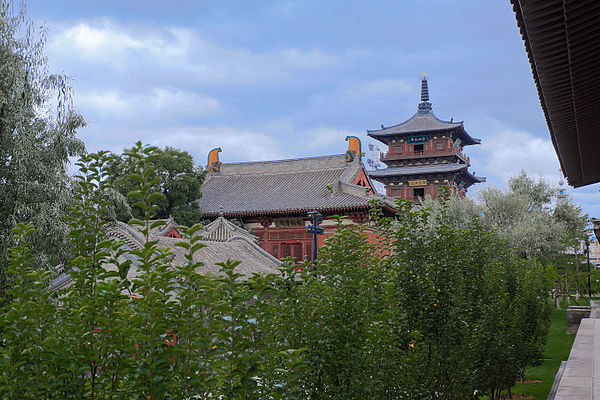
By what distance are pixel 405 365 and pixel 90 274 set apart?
2.78m

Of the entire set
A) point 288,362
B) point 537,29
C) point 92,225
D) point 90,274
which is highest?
point 537,29

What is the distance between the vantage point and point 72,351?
9.37 feet

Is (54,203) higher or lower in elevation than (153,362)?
higher

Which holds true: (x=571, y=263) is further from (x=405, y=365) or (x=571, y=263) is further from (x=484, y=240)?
(x=405, y=365)

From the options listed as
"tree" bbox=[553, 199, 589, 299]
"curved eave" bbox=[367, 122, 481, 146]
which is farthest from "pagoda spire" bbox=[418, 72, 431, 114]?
"tree" bbox=[553, 199, 589, 299]

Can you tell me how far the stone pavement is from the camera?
7145 mm

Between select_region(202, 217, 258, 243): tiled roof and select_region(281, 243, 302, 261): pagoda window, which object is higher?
select_region(202, 217, 258, 243): tiled roof

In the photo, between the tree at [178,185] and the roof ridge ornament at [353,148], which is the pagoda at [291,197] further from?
the tree at [178,185]

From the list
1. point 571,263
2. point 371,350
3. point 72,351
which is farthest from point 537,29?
point 571,263

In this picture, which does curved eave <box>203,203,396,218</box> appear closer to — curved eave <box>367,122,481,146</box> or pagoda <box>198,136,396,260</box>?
pagoda <box>198,136,396,260</box>

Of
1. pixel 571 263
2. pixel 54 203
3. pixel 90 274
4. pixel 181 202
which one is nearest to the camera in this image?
pixel 90 274

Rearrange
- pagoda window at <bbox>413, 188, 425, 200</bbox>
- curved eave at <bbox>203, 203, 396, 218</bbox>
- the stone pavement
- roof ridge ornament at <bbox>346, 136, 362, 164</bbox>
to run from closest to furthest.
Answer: the stone pavement, curved eave at <bbox>203, 203, 396, 218</bbox>, roof ridge ornament at <bbox>346, 136, 362, 164</bbox>, pagoda window at <bbox>413, 188, 425, 200</bbox>

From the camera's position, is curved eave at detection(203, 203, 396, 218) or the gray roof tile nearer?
curved eave at detection(203, 203, 396, 218)

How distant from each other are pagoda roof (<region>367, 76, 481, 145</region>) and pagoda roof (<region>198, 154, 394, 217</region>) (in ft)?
44.2
